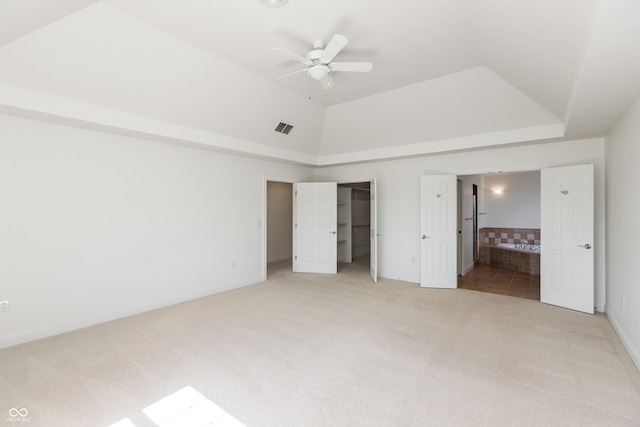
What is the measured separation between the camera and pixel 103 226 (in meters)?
3.66

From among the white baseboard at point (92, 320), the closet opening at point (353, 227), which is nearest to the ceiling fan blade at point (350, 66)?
the white baseboard at point (92, 320)

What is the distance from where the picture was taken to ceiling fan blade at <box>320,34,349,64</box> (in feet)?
7.84

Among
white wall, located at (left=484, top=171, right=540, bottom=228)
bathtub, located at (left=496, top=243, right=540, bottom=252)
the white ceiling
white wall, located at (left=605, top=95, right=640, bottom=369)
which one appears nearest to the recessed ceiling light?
the white ceiling

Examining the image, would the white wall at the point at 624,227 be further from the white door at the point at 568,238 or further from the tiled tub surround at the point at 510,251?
the tiled tub surround at the point at 510,251

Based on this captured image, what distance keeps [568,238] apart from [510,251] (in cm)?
301

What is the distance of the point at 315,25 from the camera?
108 inches

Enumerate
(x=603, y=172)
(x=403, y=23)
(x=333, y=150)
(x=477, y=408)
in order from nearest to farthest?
(x=477, y=408) < (x=403, y=23) < (x=603, y=172) < (x=333, y=150)

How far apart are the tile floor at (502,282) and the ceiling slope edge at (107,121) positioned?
475 centimetres

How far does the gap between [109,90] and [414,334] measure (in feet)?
14.3

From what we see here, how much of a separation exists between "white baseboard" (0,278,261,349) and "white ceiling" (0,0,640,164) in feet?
7.63

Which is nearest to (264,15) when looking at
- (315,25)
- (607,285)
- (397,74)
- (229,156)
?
(315,25)

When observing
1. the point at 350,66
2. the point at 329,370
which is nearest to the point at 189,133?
the point at 350,66

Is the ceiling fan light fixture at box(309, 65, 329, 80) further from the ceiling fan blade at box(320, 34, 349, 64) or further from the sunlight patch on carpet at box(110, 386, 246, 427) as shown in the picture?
the sunlight patch on carpet at box(110, 386, 246, 427)

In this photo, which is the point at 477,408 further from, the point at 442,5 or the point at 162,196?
the point at 162,196
